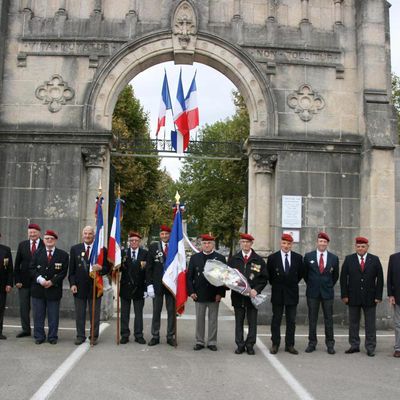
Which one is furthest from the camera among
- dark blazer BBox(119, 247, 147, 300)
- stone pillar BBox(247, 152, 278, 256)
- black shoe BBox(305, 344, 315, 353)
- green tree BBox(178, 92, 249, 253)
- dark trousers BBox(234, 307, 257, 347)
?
green tree BBox(178, 92, 249, 253)

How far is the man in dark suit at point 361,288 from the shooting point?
27.5 ft

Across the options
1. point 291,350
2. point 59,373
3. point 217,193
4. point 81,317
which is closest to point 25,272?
point 81,317

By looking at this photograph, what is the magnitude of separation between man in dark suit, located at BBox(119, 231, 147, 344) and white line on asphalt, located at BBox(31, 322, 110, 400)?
2.65 ft

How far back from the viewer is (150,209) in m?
32.2

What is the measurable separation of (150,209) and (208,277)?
2426cm

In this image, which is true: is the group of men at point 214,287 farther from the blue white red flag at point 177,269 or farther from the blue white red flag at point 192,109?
the blue white red flag at point 192,109

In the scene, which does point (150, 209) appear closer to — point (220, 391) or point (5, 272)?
point (5, 272)

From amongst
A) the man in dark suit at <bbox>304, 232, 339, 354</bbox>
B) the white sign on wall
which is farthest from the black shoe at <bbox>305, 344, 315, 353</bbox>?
the white sign on wall

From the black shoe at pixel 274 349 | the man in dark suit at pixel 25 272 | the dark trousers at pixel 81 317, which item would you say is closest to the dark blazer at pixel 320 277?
the black shoe at pixel 274 349

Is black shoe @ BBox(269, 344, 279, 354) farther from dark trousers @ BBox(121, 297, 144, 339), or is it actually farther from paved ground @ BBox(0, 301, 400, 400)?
dark trousers @ BBox(121, 297, 144, 339)

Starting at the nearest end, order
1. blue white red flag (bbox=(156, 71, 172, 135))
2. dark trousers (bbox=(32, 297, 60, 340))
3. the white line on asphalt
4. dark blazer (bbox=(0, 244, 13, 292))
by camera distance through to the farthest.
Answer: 1. the white line on asphalt
2. dark trousers (bbox=(32, 297, 60, 340))
3. dark blazer (bbox=(0, 244, 13, 292))
4. blue white red flag (bbox=(156, 71, 172, 135))

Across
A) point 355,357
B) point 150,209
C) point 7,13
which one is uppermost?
point 7,13

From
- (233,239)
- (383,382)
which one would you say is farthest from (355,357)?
(233,239)

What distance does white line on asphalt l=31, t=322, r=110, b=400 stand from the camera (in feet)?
18.6
